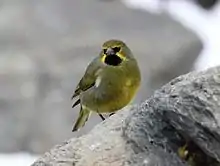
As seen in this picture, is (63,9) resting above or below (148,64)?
above

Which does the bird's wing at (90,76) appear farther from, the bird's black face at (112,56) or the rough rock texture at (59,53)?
the rough rock texture at (59,53)

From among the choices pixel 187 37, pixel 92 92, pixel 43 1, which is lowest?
pixel 92 92

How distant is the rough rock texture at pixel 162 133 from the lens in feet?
8.93

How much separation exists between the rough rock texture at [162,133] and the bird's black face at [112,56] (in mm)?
1042

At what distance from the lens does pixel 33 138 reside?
6.91 metres

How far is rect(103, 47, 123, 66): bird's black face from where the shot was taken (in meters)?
4.37

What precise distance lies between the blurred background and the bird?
5.23ft

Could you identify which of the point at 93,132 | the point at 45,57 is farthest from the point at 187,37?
the point at 93,132

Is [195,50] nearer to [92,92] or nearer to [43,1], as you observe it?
[43,1]

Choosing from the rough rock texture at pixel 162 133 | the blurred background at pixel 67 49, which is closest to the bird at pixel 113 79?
the rough rock texture at pixel 162 133

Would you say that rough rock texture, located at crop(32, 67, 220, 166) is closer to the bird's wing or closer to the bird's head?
the bird's head

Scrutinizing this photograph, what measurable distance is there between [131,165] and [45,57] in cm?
492

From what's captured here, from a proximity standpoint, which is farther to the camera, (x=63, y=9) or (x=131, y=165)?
(x=63, y=9)

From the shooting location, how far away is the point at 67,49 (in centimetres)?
811
